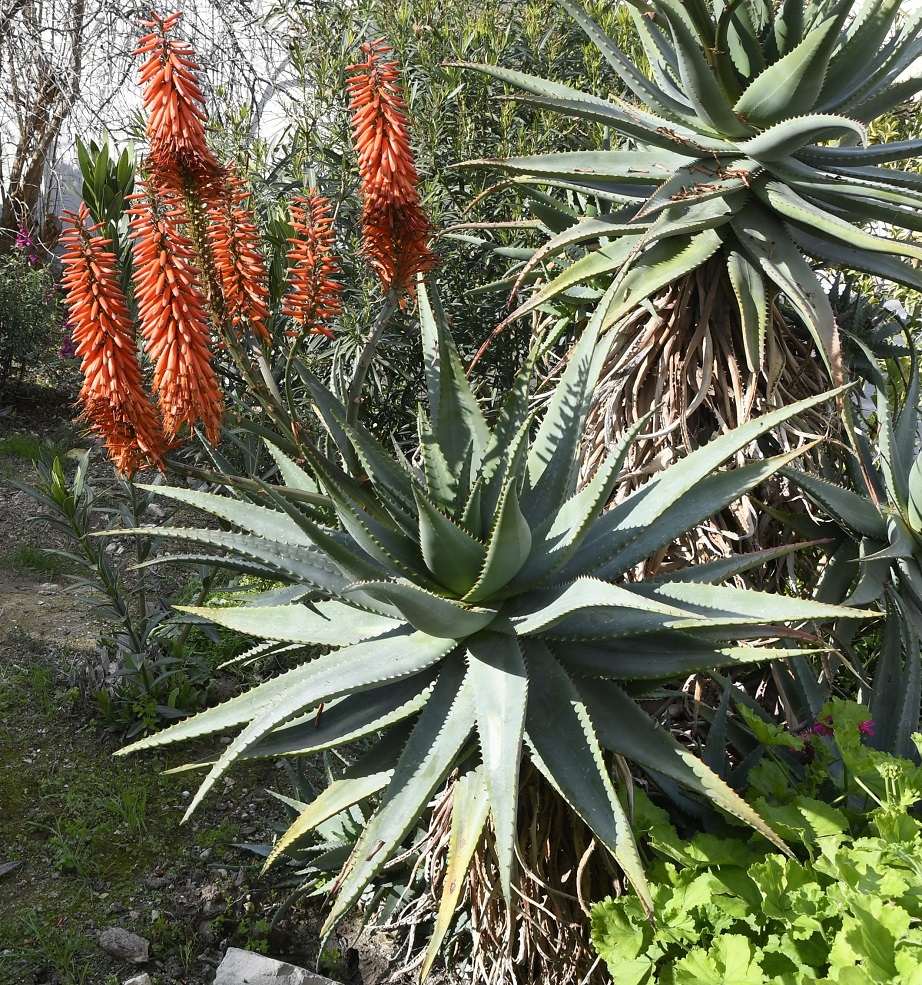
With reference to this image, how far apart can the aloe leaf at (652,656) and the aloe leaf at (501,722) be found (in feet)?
0.56

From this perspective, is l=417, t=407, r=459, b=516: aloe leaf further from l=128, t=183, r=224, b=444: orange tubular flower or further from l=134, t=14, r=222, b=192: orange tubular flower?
l=134, t=14, r=222, b=192: orange tubular flower

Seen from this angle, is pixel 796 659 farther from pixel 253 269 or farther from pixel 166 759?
pixel 166 759

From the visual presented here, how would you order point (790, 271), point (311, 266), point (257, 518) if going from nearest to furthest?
point (311, 266), point (257, 518), point (790, 271)

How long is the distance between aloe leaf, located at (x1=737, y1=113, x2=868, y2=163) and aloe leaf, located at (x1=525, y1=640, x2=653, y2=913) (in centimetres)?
125

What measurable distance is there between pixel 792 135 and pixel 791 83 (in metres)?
0.14

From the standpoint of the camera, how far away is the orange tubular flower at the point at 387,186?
69.1 inches

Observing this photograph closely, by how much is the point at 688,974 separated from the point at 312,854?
124cm

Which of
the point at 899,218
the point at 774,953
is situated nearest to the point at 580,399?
the point at 899,218

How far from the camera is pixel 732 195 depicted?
83.7 inches

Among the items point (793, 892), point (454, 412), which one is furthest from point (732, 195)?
point (793, 892)

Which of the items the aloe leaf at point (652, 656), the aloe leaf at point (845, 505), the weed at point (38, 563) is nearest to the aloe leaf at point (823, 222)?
the aloe leaf at point (845, 505)

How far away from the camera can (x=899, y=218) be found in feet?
6.78

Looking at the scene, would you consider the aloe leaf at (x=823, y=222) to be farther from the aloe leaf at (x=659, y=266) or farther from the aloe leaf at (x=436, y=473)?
the aloe leaf at (x=436, y=473)

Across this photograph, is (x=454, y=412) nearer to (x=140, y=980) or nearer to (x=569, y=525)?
(x=569, y=525)
